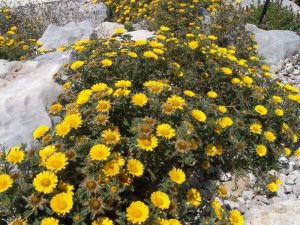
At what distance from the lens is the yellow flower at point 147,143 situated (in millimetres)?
2828

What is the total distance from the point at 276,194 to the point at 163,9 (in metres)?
4.47

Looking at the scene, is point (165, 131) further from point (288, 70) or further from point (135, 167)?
point (288, 70)

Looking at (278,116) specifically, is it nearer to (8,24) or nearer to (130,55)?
(130,55)

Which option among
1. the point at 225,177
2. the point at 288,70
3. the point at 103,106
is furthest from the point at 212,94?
the point at 288,70

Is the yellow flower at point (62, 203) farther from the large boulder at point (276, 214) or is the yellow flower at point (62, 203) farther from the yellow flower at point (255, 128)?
Result: the yellow flower at point (255, 128)

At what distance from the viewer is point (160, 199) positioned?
283 centimetres

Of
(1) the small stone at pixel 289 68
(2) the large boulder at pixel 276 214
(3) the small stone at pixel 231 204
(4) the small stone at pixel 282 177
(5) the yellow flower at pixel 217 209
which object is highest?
(5) the yellow flower at pixel 217 209

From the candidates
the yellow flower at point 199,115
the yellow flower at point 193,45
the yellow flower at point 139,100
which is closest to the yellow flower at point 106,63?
the yellow flower at point 139,100

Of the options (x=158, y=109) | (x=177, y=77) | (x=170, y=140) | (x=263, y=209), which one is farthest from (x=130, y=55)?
(x=263, y=209)

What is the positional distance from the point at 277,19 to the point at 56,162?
20.0 feet

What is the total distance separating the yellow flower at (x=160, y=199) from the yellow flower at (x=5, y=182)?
101cm

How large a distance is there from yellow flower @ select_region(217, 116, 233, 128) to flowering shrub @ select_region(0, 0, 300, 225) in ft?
0.05

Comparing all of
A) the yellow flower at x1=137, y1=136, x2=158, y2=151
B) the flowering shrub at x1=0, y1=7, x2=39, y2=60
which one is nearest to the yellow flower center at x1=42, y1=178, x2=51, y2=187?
the yellow flower at x1=137, y1=136, x2=158, y2=151

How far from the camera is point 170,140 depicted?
3086mm
